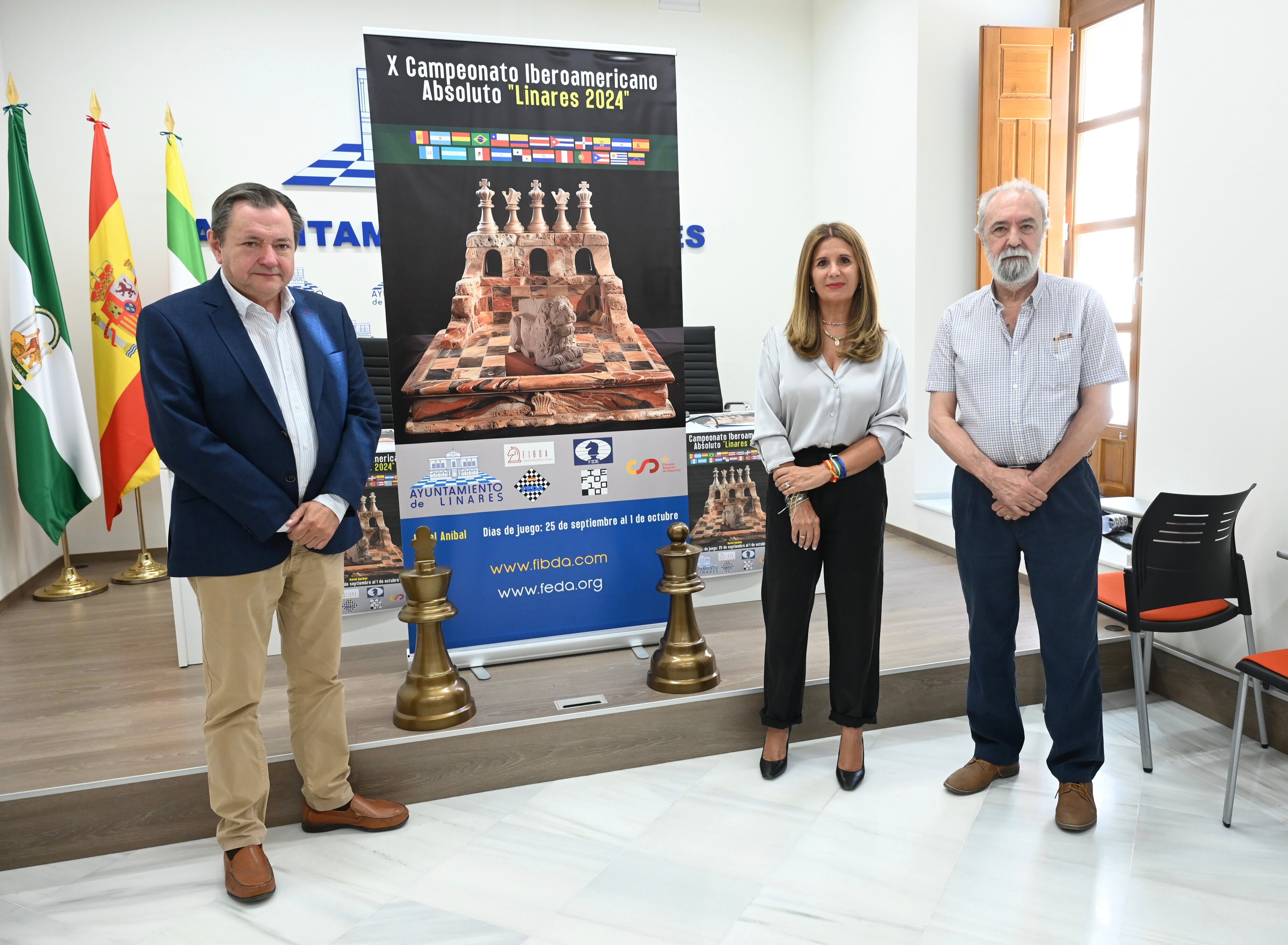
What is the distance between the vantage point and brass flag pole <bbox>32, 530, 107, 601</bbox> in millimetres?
4577

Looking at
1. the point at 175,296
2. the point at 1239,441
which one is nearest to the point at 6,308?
the point at 175,296

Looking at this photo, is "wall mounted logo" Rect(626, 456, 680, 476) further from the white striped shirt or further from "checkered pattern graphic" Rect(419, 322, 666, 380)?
the white striped shirt

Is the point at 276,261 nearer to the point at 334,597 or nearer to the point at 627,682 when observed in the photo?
the point at 334,597

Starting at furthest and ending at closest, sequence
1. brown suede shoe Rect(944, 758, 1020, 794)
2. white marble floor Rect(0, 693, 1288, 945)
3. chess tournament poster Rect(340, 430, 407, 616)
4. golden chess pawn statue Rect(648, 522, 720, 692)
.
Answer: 1. chess tournament poster Rect(340, 430, 407, 616)
2. golden chess pawn statue Rect(648, 522, 720, 692)
3. brown suede shoe Rect(944, 758, 1020, 794)
4. white marble floor Rect(0, 693, 1288, 945)

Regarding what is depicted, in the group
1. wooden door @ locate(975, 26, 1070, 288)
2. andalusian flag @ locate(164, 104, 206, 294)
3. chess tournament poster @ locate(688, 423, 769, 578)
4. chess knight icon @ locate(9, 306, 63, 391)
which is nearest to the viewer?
chess tournament poster @ locate(688, 423, 769, 578)

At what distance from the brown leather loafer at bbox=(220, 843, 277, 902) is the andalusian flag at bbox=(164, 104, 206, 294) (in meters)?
3.09

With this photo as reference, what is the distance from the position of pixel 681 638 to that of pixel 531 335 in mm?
1173

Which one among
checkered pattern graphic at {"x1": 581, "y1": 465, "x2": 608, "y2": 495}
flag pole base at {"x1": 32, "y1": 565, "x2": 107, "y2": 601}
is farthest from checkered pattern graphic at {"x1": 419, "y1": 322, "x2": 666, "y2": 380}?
flag pole base at {"x1": 32, "y1": 565, "x2": 107, "y2": 601}

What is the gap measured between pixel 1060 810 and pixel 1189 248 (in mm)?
2023

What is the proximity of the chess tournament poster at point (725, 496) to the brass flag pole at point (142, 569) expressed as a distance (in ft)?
10.3

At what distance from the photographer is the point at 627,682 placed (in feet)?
10.0

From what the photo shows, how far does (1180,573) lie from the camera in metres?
2.66

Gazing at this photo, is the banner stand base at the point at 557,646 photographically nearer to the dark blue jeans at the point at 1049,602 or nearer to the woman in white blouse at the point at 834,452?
the woman in white blouse at the point at 834,452

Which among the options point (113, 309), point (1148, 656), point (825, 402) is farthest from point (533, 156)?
Result: point (113, 309)
